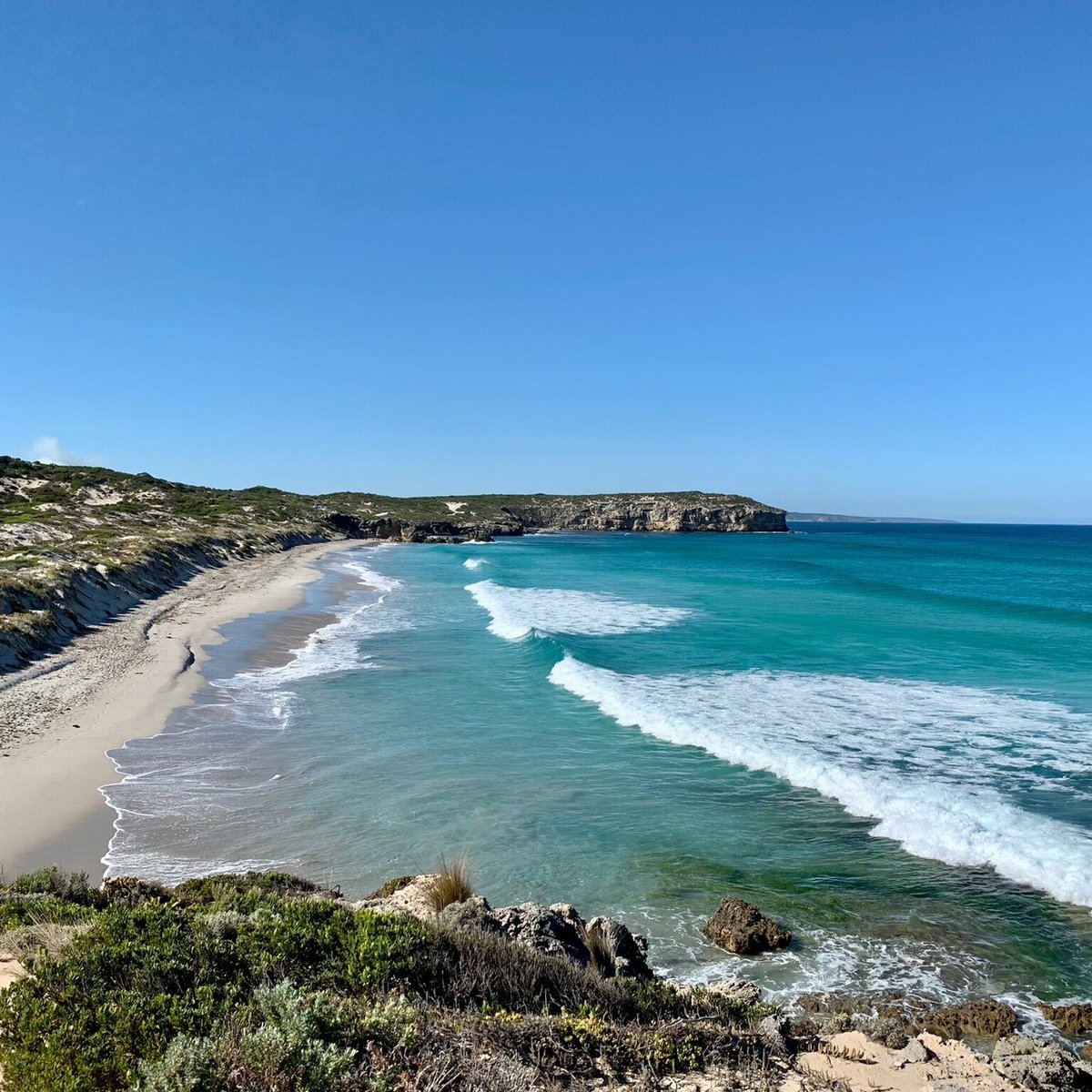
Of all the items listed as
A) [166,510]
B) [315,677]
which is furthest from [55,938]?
[166,510]

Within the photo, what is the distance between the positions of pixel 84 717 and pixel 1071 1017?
17402mm

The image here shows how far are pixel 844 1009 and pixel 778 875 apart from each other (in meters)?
2.96

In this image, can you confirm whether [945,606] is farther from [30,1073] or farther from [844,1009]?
[30,1073]

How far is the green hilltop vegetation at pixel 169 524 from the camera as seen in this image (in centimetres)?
2527

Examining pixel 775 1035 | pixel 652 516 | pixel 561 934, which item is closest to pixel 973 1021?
pixel 775 1035

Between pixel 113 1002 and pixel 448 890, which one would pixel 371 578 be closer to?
pixel 448 890

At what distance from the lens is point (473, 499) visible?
529 ft

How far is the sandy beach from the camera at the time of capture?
33.5ft

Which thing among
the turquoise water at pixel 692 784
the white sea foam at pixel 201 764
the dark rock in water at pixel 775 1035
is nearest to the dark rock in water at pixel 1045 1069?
the turquoise water at pixel 692 784

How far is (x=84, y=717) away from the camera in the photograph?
15695 millimetres

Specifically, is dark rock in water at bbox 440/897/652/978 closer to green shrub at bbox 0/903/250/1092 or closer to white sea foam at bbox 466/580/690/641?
green shrub at bbox 0/903/250/1092

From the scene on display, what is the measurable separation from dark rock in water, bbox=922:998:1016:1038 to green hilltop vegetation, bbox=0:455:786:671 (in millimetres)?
21019

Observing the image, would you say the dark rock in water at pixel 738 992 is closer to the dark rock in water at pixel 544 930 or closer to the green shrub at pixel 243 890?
the dark rock in water at pixel 544 930

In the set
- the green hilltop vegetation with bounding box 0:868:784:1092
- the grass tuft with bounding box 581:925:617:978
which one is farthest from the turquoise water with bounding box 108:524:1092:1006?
the green hilltop vegetation with bounding box 0:868:784:1092
